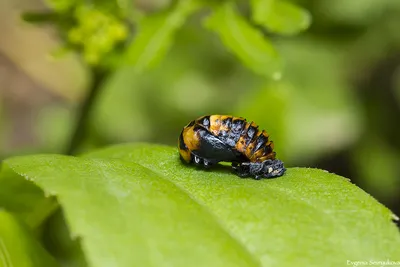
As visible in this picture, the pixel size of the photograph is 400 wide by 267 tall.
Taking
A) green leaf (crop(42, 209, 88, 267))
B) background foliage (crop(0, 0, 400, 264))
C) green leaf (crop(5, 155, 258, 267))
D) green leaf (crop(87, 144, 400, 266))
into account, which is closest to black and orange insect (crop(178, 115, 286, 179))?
green leaf (crop(87, 144, 400, 266))

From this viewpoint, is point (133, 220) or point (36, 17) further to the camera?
point (36, 17)

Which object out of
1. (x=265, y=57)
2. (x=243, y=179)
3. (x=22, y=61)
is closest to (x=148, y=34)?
(x=265, y=57)

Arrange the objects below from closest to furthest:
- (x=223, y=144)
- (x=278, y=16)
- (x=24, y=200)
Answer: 1. (x=223, y=144)
2. (x=24, y=200)
3. (x=278, y=16)

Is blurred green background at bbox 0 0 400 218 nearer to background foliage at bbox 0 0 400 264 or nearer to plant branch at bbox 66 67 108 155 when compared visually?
background foliage at bbox 0 0 400 264

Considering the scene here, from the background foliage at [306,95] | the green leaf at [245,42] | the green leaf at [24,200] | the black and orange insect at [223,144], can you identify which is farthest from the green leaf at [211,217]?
the background foliage at [306,95]

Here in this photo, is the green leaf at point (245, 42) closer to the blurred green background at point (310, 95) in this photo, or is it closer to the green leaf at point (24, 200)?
the green leaf at point (24, 200)

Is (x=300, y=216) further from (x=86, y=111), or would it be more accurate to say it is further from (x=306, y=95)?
(x=306, y=95)

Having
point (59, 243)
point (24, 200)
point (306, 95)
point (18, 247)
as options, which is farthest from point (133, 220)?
point (306, 95)
